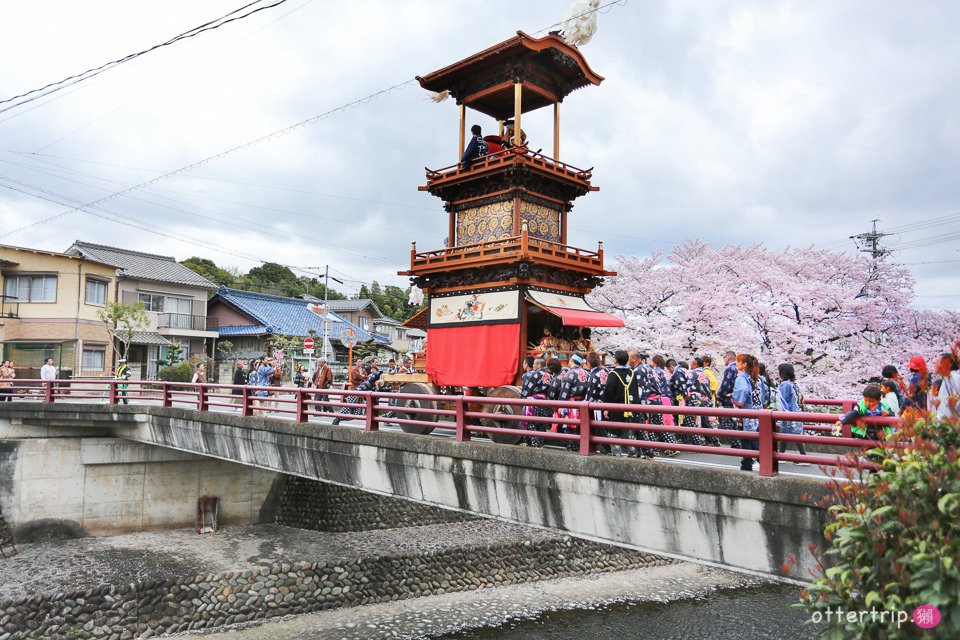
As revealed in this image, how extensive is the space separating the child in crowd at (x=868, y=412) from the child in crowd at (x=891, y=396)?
0.07m

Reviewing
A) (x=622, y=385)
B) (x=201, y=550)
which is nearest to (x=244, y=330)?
(x=201, y=550)

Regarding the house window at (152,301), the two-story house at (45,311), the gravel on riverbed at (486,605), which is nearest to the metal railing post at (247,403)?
the gravel on riverbed at (486,605)

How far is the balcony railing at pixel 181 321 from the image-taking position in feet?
126

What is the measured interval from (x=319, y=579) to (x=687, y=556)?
1225 centimetres

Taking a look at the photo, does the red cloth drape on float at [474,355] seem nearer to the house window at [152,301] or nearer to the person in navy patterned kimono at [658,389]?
the person in navy patterned kimono at [658,389]

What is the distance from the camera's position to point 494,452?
8781 mm

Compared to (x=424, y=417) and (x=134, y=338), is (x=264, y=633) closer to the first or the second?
(x=424, y=417)

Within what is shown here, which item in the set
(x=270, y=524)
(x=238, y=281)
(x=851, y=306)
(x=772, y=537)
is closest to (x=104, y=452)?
(x=270, y=524)

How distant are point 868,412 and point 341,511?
16.7m

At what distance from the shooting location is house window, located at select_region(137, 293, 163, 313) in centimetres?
3778

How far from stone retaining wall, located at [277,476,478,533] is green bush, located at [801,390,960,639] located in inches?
684

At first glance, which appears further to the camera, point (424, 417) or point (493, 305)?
point (493, 305)

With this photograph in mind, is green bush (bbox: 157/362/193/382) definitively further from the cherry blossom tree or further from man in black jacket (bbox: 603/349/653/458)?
man in black jacket (bbox: 603/349/653/458)

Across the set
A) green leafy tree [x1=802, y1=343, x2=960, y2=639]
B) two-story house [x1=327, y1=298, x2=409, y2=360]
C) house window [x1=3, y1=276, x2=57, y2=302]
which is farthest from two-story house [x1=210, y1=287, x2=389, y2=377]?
green leafy tree [x1=802, y1=343, x2=960, y2=639]
